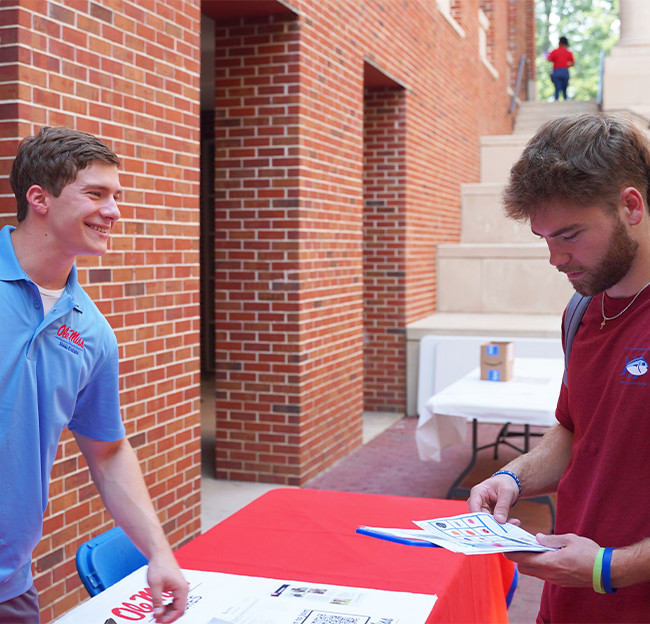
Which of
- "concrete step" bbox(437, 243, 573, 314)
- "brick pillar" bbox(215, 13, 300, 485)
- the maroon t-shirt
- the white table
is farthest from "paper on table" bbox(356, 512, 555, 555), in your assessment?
"concrete step" bbox(437, 243, 573, 314)

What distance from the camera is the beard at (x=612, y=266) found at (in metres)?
1.67

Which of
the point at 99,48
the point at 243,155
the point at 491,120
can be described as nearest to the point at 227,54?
the point at 243,155

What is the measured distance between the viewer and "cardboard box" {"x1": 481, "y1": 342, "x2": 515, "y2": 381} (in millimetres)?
5703

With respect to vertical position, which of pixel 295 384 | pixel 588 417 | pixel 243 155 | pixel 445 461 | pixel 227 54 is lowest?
pixel 445 461

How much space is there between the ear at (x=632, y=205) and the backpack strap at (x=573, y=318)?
289mm

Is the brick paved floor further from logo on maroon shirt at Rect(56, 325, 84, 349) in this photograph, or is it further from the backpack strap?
logo on maroon shirt at Rect(56, 325, 84, 349)

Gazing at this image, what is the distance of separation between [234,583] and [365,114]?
7216mm

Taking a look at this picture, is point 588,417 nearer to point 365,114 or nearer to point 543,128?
point 543,128

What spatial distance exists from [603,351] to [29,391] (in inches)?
51.5

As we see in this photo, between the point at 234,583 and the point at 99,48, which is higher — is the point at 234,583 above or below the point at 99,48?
below

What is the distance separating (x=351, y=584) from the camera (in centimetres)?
202

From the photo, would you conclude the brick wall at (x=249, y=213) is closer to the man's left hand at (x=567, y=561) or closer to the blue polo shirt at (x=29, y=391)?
the blue polo shirt at (x=29, y=391)

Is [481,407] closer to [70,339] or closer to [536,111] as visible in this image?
[70,339]

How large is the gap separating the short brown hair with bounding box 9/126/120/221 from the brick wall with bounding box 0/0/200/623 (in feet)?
4.17
